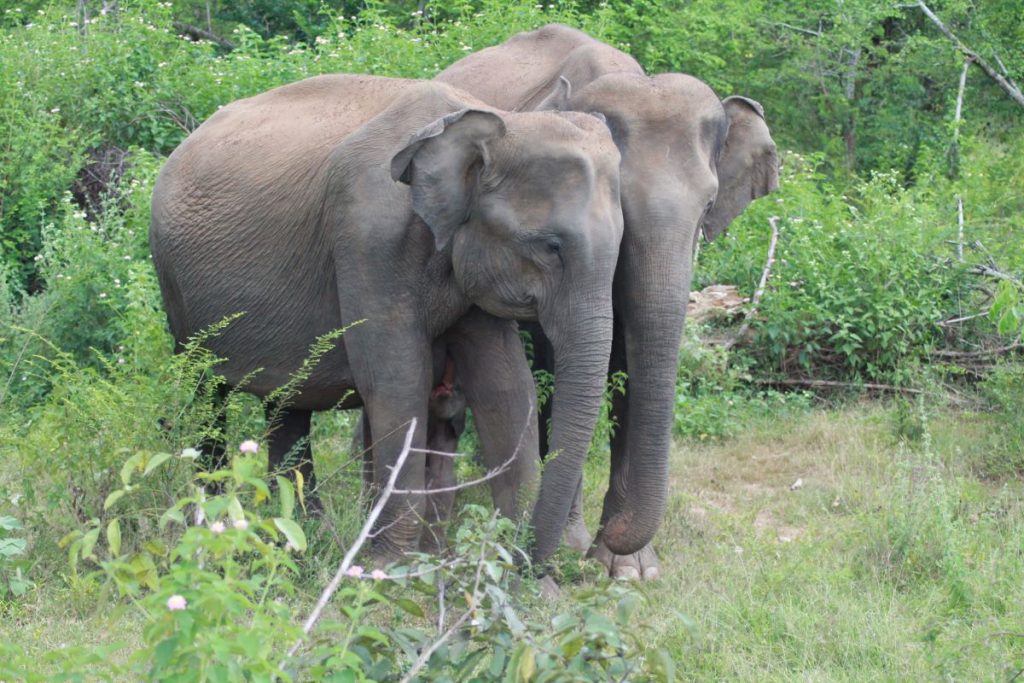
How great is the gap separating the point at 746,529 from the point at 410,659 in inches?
122

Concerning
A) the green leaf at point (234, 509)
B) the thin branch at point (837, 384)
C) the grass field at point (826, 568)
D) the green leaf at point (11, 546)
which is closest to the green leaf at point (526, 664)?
the grass field at point (826, 568)

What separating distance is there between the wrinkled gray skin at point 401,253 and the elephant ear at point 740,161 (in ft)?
3.86

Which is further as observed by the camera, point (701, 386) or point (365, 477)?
point (701, 386)

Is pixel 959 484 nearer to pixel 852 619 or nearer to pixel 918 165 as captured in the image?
pixel 852 619

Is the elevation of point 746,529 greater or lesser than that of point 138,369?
lesser

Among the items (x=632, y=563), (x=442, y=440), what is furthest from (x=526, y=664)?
(x=442, y=440)

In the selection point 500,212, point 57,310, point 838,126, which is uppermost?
point 500,212

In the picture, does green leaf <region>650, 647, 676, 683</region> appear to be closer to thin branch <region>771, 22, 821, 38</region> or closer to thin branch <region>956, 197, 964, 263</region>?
thin branch <region>956, 197, 964, 263</region>

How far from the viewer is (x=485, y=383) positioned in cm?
623

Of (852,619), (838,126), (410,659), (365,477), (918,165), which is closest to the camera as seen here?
(410,659)

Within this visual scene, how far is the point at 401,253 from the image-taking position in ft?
19.7

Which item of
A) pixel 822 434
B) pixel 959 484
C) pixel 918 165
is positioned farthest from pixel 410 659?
pixel 918 165

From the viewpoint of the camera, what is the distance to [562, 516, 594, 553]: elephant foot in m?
6.83

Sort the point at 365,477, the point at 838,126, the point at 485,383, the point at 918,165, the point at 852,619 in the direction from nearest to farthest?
the point at 852,619
the point at 485,383
the point at 365,477
the point at 918,165
the point at 838,126
